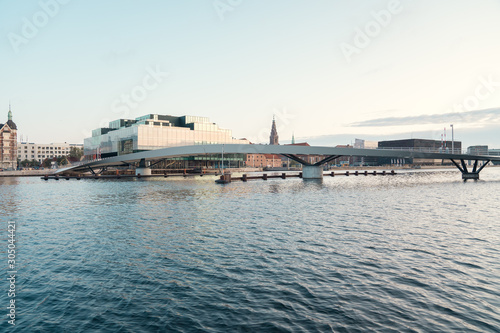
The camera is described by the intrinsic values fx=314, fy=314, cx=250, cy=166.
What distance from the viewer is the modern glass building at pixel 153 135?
134 meters

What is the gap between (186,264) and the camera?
16031 millimetres

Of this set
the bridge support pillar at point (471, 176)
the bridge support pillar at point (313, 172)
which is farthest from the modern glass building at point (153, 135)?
the bridge support pillar at point (471, 176)

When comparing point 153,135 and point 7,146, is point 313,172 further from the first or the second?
point 7,146

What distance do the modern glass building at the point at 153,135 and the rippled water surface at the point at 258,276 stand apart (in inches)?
4310

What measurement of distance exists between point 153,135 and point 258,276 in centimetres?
12996

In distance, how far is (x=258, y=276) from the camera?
14203 mm

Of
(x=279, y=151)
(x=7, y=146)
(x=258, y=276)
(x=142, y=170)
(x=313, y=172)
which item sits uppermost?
(x=7, y=146)

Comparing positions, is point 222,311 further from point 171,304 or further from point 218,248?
point 218,248

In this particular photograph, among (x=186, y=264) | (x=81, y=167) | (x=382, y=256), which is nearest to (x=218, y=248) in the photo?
(x=186, y=264)

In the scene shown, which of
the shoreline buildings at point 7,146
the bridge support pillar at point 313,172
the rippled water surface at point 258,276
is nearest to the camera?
the rippled water surface at point 258,276

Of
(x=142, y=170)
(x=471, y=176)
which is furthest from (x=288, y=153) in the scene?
(x=471, y=176)

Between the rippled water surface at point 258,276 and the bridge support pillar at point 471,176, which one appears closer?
the rippled water surface at point 258,276

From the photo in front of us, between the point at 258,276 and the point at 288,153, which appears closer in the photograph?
the point at 258,276

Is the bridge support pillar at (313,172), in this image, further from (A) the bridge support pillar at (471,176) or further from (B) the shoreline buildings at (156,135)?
(B) the shoreline buildings at (156,135)
